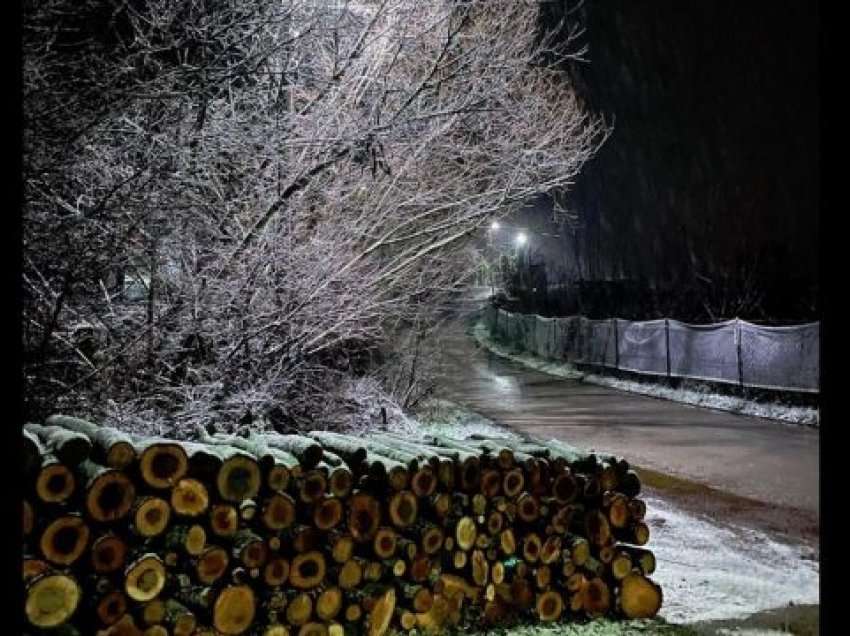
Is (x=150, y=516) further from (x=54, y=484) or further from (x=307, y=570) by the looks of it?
(x=307, y=570)

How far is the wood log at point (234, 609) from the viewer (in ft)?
12.7

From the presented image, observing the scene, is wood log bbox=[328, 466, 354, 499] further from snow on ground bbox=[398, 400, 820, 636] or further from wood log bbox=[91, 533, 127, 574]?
snow on ground bbox=[398, 400, 820, 636]

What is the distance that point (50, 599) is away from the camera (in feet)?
11.2

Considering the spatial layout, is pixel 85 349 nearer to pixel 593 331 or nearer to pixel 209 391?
pixel 209 391

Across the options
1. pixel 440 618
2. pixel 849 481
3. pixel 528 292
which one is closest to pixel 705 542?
pixel 440 618

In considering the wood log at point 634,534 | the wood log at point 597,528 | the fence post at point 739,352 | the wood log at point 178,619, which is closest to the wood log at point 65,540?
the wood log at point 178,619

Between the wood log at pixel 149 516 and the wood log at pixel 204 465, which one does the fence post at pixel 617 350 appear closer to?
the wood log at pixel 204 465

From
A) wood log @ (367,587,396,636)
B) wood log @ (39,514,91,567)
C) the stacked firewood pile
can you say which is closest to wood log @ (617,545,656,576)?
the stacked firewood pile

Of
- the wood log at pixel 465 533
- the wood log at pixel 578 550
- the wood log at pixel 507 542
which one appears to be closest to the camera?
the wood log at pixel 465 533

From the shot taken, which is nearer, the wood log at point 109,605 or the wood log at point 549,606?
the wood log at point 109,605

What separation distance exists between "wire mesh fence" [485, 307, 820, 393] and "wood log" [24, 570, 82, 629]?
8.47 metres

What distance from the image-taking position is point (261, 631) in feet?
13.2

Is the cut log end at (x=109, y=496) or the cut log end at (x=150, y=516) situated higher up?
the cut log end at (x=109, y=496)

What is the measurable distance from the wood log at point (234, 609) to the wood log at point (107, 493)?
729mm
